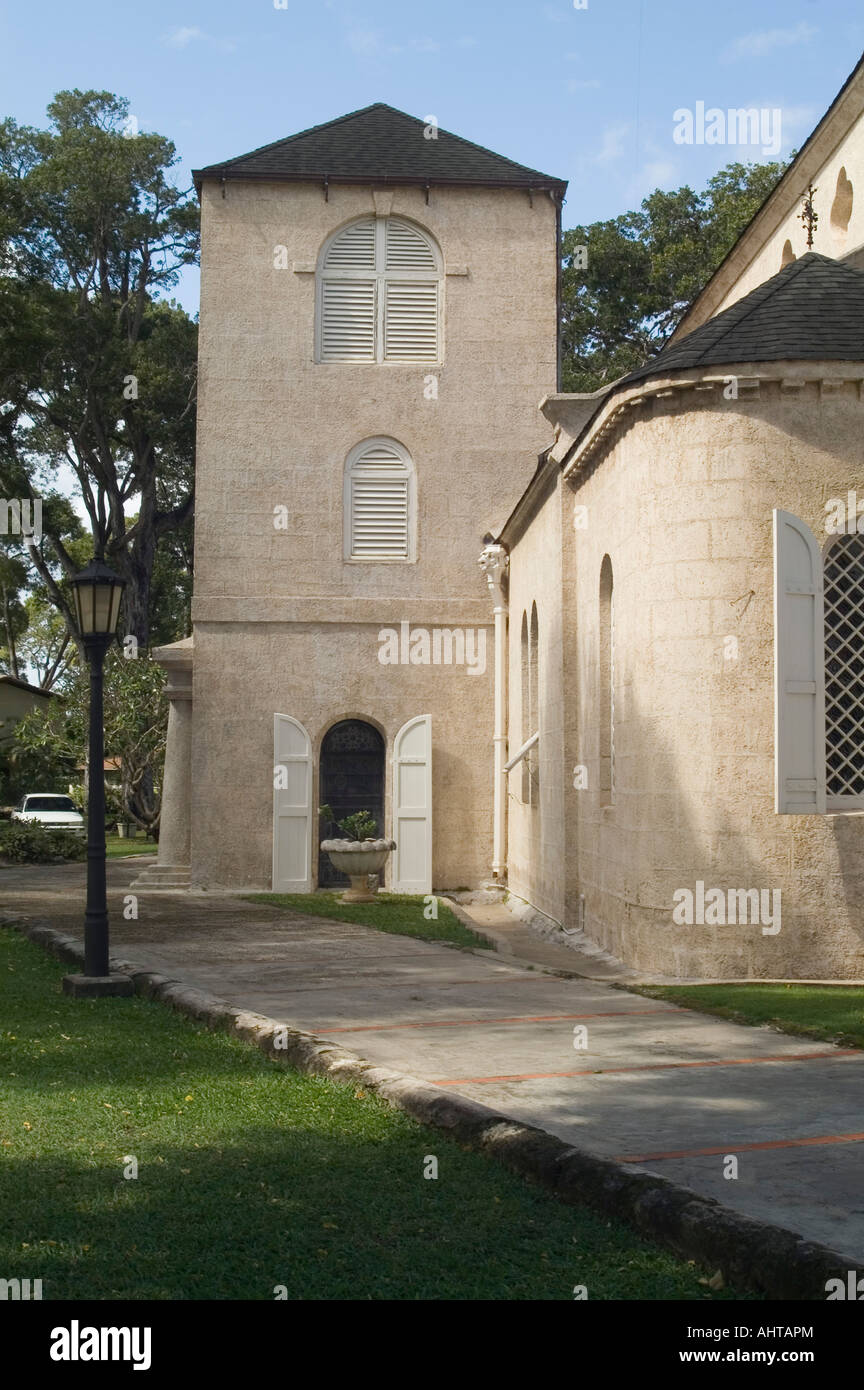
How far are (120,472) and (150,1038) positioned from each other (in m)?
35.9

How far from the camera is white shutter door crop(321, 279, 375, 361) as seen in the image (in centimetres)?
2250

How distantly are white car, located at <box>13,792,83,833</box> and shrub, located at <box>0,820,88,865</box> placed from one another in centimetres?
488

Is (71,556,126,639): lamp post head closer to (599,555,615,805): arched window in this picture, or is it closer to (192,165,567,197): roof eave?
(599,555,615,805): arched window

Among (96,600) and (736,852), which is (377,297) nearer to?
(96,600)

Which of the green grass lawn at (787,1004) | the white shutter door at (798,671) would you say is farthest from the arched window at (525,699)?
the green grass lawn at (787,1004)

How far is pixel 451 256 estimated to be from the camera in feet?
74.1

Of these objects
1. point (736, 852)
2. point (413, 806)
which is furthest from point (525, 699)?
point (736, 852)

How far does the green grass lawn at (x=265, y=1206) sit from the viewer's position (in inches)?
173

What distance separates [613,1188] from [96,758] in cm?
711

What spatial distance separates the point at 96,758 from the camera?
11172 millimetres

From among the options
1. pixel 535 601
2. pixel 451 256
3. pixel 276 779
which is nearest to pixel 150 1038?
pixel 535 601

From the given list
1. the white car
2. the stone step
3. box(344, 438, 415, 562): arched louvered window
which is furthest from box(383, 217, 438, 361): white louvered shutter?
the white car

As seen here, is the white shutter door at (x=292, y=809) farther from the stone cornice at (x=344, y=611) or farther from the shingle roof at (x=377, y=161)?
the shingle roof at (x=377, y=161)
